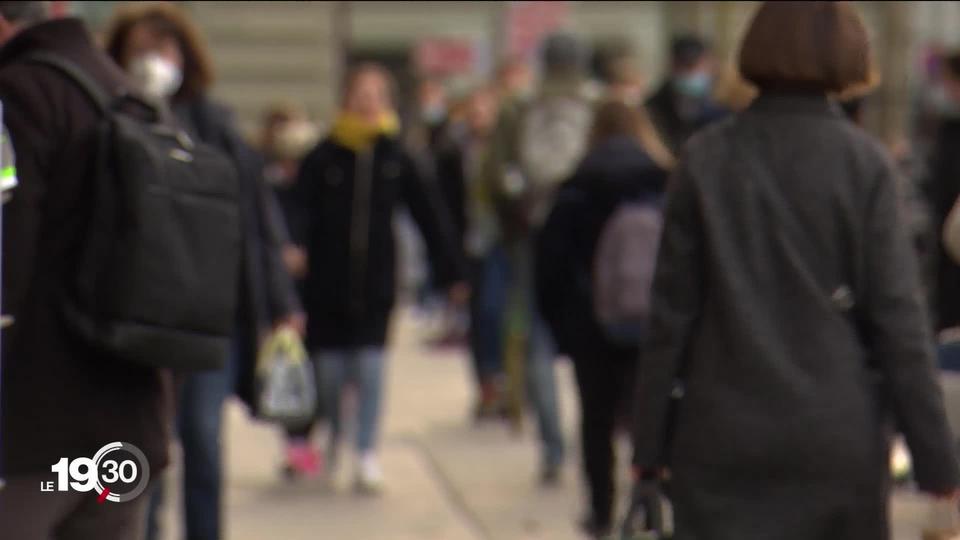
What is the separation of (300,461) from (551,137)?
5.75 ft

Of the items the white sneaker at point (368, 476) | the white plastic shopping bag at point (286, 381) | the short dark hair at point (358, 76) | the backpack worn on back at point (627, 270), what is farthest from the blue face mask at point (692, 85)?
the backpack worn on back at point (627, 270)

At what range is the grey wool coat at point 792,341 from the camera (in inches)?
153

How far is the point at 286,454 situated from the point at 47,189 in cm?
486

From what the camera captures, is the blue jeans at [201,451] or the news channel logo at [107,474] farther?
the blue jeans at [201,451]

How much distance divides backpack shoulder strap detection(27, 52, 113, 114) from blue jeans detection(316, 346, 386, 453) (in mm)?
4403

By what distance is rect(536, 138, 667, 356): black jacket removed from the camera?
664 cm

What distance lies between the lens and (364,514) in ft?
25.4

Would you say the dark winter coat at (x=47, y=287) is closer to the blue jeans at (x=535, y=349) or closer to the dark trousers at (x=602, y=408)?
the dark trousers at (x=602, y=408)

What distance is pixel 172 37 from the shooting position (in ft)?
20.1

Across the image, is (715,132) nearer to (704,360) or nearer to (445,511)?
(704,360)

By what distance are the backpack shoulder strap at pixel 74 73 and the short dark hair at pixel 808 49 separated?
4.23 feet

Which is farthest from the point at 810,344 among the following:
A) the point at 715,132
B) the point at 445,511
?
the point at 445,511

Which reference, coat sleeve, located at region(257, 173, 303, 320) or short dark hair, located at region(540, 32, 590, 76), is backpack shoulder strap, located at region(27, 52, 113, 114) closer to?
coat sleeve, located at region(257, 173, 303, 320)

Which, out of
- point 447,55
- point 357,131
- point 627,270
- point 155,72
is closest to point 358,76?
point 357,131
